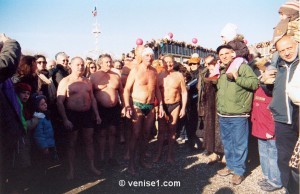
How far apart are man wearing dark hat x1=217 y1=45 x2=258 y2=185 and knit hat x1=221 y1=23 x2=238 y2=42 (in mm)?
517

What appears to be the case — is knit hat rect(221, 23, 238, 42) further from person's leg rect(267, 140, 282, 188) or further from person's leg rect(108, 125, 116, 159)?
person's leg rect(108, 125, 116, 159)

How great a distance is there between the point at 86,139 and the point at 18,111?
81.2 inches

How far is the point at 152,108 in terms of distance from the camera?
16.8 feet

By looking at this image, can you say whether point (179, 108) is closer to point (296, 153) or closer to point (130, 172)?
point (130, 172)

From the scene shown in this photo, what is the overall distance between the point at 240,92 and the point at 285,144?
1.18 metres

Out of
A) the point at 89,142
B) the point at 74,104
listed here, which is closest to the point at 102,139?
the point at 89,142

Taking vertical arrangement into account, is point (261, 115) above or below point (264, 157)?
above

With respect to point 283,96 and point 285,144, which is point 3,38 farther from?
point 285,144

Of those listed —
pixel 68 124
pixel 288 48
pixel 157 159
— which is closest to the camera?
pixel 288 48

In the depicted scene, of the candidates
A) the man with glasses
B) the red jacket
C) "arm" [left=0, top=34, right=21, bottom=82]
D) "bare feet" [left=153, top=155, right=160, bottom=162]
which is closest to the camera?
"arm" [left=0, top=34, right=21, bottom=82]

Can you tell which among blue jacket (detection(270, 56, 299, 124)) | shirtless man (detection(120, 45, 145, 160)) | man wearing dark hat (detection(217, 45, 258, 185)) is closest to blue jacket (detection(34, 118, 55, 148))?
shirtless man (detection(120, 45, 145, 160))

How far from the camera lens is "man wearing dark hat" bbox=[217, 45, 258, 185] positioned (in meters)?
4.11

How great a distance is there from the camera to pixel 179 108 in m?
5.58

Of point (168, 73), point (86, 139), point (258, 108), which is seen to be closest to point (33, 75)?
point (86, 139)
